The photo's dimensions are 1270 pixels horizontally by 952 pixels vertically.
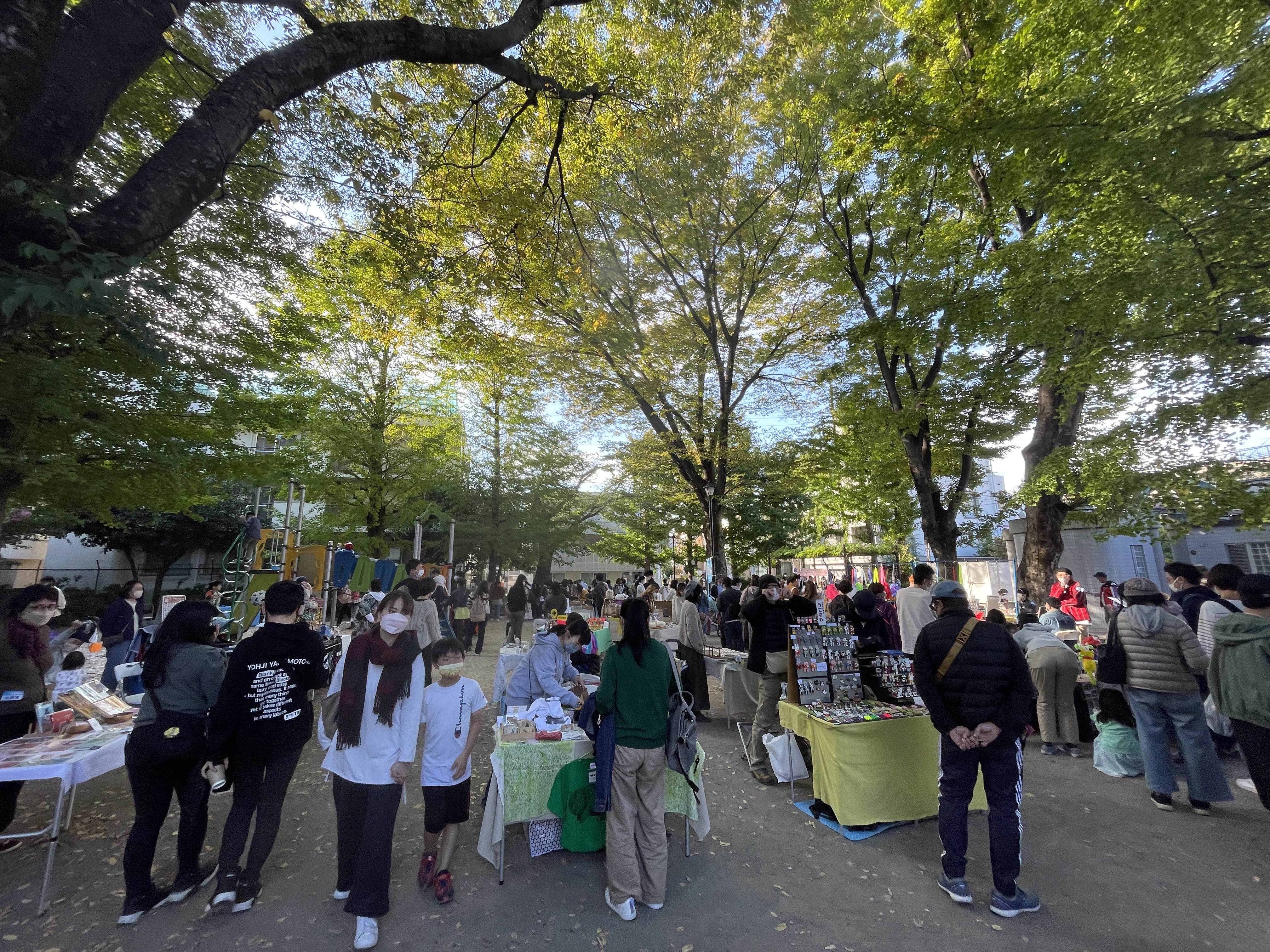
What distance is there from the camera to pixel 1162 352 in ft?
21.1

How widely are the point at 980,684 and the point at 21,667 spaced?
658cm

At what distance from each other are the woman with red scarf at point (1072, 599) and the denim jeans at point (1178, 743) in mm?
5339

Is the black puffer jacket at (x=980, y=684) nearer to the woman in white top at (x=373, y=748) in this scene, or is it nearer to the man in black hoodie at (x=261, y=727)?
the woman in white top at (x=373, y=748)

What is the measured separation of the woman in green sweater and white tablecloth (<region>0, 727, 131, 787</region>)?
3.20 meters

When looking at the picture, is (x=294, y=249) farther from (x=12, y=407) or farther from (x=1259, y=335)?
(x=1259, y=335)

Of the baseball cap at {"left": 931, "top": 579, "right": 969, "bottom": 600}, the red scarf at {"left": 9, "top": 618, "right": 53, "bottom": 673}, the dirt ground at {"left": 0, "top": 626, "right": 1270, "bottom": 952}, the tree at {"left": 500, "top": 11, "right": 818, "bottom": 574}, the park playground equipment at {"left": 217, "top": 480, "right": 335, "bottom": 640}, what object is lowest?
the dirt ground at {"left": 0, "top": 626, "right": 1270, "bottom": 952}

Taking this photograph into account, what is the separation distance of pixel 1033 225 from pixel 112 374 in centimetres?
1460

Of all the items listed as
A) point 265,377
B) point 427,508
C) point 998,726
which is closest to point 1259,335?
point 998,726

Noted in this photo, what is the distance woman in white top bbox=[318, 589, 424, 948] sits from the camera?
2953 millimetres

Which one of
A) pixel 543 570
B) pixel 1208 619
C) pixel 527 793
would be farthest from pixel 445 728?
pixel 543 570

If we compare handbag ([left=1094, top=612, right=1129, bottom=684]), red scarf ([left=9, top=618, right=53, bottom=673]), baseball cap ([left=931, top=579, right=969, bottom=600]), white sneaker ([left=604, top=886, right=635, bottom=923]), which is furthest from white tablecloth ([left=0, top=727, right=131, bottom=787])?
handbag ([left=1094, top=612, right=1129, bottom=684])

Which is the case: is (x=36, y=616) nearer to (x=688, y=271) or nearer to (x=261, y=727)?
(x=261, y=727)

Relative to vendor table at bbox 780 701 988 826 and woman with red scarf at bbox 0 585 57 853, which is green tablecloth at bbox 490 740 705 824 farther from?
woman with red scarf at bbox 0 585 57 853

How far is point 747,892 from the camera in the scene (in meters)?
3.37
